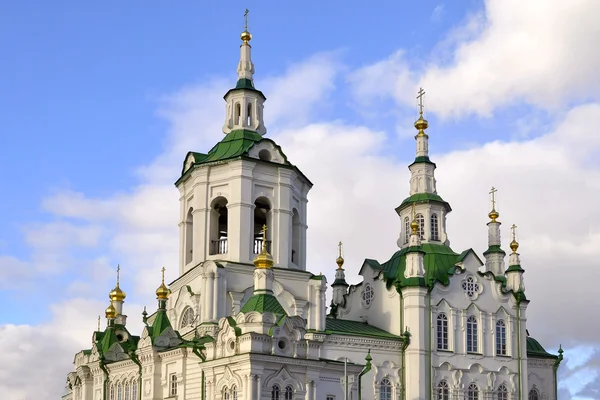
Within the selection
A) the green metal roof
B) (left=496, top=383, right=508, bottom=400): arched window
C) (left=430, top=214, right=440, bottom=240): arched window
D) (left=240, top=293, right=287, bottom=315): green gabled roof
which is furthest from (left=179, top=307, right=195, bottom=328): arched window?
(left=496, top=383, right=508, bottom=400): arched window

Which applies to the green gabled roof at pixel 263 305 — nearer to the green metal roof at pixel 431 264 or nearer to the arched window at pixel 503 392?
the green metal roof at pixel 431 264

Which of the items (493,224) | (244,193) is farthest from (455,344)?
(244,193)

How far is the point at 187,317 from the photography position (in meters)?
44.1

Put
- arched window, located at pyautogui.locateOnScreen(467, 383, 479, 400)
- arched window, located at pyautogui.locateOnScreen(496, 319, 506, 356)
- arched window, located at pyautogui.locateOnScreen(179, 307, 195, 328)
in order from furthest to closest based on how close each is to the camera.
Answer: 1. arched window, located at pyautogui.locateOnScreen(496, 319, 506, 356)
2. arched window, located at pyautogui.locateOnScreen(467, 383, 479, 400)
3. arched window, located at pyautogui.locateOnScreen(179, 307, 195, 328)

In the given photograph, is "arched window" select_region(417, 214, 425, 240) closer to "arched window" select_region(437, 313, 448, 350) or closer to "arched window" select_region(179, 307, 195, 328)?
"arched window" select_region(437, 313, 448, 350)

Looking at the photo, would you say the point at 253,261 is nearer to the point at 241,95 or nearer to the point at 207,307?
the point at 207,307

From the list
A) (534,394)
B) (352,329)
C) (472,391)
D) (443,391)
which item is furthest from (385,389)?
(534,394)

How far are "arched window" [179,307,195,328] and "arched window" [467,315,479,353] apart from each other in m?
12.4

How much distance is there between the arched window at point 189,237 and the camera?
45.3m

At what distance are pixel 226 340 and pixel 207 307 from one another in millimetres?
4032

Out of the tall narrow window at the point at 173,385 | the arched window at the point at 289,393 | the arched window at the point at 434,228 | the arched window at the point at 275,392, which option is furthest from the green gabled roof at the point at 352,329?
the arched window at the point at 275,392

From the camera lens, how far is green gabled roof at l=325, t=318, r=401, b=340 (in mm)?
45344

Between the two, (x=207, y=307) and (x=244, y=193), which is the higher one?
(x=244, y=193)

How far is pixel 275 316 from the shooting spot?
3800 centimetres
